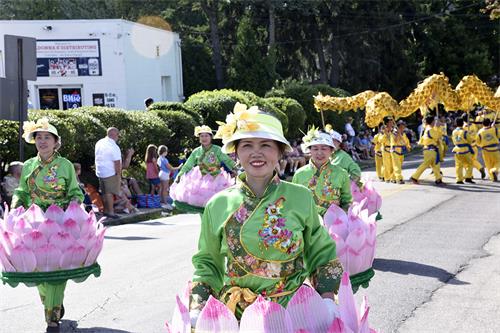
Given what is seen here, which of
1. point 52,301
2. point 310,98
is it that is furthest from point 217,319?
point 310,98

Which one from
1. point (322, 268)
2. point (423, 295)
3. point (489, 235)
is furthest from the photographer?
point (489, 235)

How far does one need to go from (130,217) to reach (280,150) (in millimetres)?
12217

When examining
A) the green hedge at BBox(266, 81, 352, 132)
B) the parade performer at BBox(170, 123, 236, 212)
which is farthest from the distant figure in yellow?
the green hedge at BBox(266, 81, 352, 132)

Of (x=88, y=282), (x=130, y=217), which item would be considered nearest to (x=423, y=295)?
(x=88, y=282)

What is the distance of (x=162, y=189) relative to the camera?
59.3 feet

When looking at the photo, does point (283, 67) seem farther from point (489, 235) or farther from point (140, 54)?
point (489, 235)

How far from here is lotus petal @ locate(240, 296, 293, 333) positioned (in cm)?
328

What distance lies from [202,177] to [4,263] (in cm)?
573

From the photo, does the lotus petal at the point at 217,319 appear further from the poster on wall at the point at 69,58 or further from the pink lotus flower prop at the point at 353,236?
the poster on wall at the point at 69,58

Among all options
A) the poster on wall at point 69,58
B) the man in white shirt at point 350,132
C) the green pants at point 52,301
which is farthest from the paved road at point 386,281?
the poster on wall at point 69,58

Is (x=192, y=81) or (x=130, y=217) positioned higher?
(x=192, y=81)

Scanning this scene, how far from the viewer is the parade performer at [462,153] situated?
21.0 m

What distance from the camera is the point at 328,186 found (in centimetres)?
785

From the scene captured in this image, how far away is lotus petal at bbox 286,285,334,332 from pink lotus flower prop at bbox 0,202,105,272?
3.90 metres
